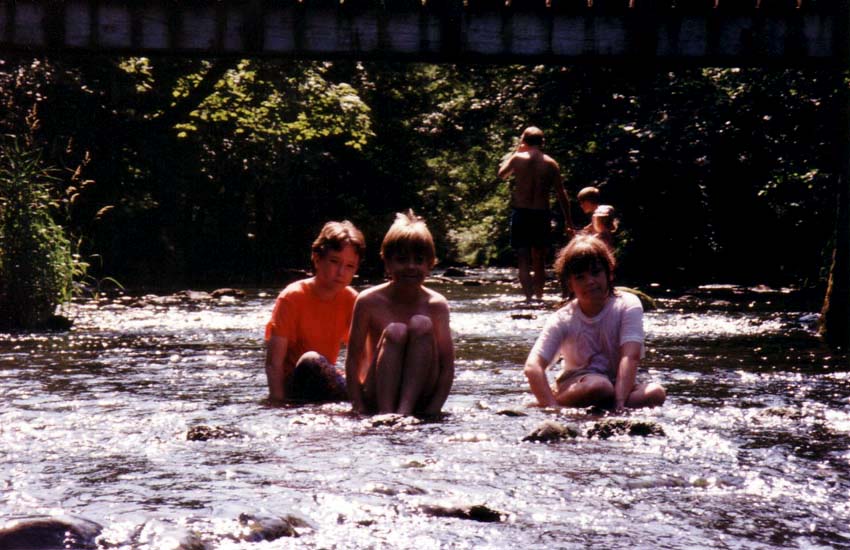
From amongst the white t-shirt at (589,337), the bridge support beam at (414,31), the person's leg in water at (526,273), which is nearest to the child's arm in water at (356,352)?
the white t-shirt at (589,337)

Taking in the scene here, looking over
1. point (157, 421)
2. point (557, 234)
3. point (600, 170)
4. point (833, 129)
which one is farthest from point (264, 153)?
point (157, 421)

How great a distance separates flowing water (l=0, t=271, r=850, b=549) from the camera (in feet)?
14.7

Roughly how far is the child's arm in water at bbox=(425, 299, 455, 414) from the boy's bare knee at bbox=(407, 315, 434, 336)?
150 mm

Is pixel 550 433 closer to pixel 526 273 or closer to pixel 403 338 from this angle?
pixel 403 338

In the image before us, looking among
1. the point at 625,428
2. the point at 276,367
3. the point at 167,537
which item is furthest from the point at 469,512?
the point at 276,367

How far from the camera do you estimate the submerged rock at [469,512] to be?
4621 mm

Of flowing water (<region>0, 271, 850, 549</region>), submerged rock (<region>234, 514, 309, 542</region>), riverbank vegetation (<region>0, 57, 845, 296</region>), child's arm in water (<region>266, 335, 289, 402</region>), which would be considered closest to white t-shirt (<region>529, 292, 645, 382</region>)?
flowing water (<region>0, 271, 850, 549</region>)

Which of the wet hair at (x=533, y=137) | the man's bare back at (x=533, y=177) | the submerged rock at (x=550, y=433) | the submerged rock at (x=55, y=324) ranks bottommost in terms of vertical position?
the submerged rock at (x=55, y=324)

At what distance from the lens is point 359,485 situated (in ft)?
17.0

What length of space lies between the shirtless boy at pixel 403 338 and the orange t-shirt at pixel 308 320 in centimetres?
71

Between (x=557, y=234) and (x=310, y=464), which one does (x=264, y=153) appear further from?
(x=310, y=464)

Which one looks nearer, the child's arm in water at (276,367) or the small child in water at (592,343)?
the small child in water at (592,343)

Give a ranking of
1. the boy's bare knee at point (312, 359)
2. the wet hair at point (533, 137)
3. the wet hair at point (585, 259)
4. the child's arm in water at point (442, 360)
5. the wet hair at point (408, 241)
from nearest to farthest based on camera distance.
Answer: the wet hair at point (408, 241), the child's arm in water at point (442, 360), the wet hair at point (585, 259), the boy's bare knee at point (312, 359), the wet hair at point (533, 137)

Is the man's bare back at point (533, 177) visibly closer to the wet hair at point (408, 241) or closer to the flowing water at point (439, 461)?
the flowing water at point (439, 461)
